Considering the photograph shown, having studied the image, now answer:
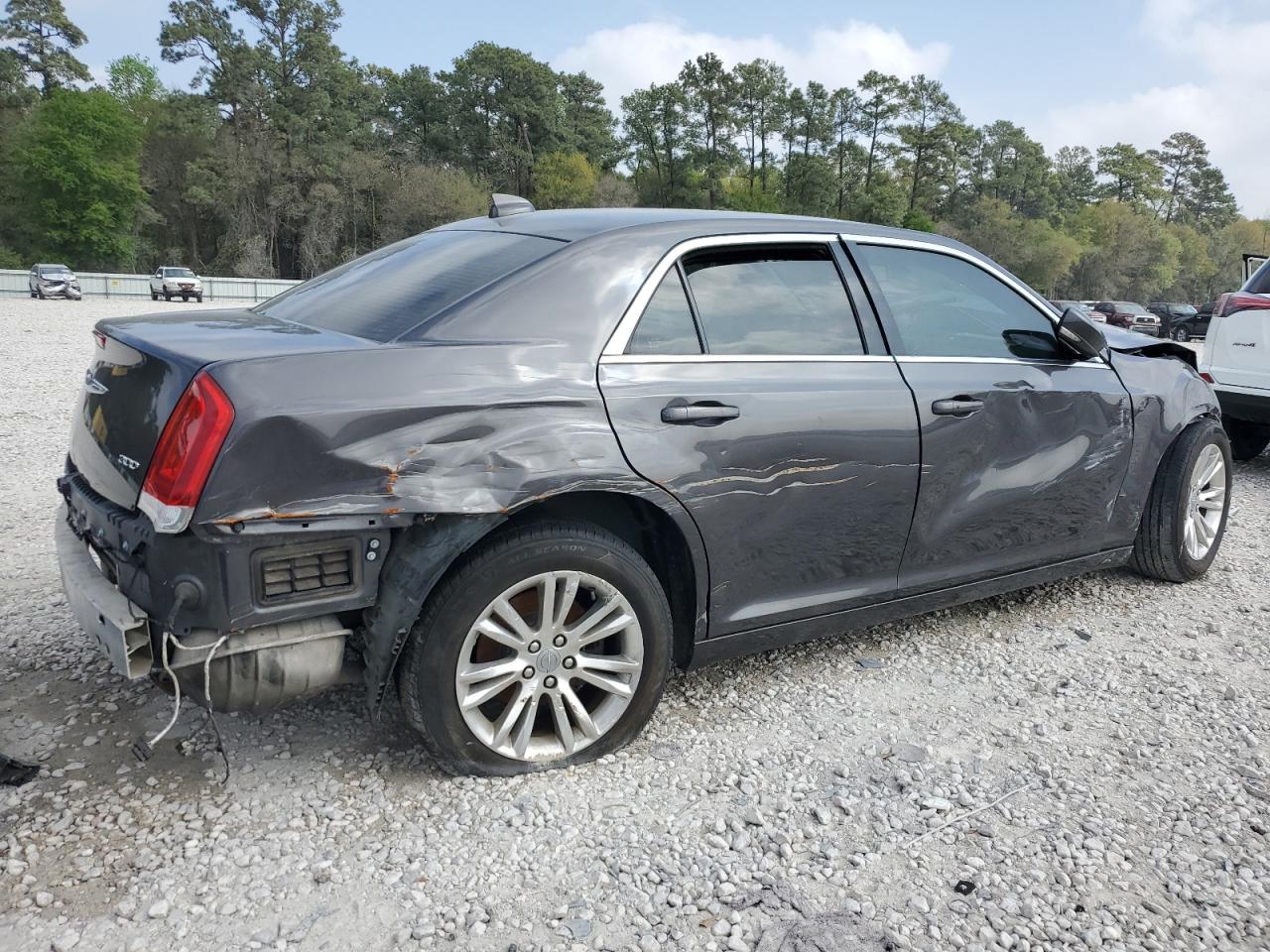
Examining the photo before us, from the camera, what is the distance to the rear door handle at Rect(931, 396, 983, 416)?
10.9 feet

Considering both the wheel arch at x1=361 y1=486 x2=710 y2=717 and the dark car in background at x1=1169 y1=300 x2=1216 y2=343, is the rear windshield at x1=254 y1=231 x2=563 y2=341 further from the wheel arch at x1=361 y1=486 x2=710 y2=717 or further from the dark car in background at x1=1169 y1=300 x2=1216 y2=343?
the dark car in background at x1=1169 y1=300 x2=1216 y2=343

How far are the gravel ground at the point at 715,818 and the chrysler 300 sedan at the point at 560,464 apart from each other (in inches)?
11.0

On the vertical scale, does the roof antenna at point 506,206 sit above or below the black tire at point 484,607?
above

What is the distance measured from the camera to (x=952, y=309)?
11.8ft

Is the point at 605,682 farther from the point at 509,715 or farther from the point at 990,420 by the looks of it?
the point at 990,420

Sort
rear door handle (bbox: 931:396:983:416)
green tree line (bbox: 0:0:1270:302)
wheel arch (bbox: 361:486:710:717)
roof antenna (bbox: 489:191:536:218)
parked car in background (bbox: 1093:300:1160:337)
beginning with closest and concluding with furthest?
wheel arch (bbox: 361:486:710:717)
rear door handle (bbox: 931:396:983:416)
roof antenna (bbox: 489:191:536:218)
parked car in background (bbox: 1093:300:1160:337)
green tree line (bbox: 0:0:1270:302)

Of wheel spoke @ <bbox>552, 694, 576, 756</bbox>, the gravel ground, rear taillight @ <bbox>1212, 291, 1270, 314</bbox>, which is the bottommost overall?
the gravel ground

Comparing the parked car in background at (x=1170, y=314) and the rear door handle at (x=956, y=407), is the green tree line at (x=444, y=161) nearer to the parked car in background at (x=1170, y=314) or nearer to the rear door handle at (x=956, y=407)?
the parked car in background at (x=1170, y=314)

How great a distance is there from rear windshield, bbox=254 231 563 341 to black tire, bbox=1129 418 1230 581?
3.07 m

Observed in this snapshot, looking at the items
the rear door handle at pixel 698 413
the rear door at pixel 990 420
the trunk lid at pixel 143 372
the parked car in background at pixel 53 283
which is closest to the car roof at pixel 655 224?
the rear door at pixel 990 420

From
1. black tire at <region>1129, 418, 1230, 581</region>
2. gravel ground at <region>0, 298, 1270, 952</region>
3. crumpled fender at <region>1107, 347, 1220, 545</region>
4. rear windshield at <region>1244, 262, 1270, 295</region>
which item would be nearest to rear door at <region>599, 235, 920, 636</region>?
gravel ground at <region>0, 298, 1270, 952</region>

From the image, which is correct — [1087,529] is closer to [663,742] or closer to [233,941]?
[663,742]

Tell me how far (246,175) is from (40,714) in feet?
222

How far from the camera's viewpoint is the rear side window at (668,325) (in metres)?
2.82
